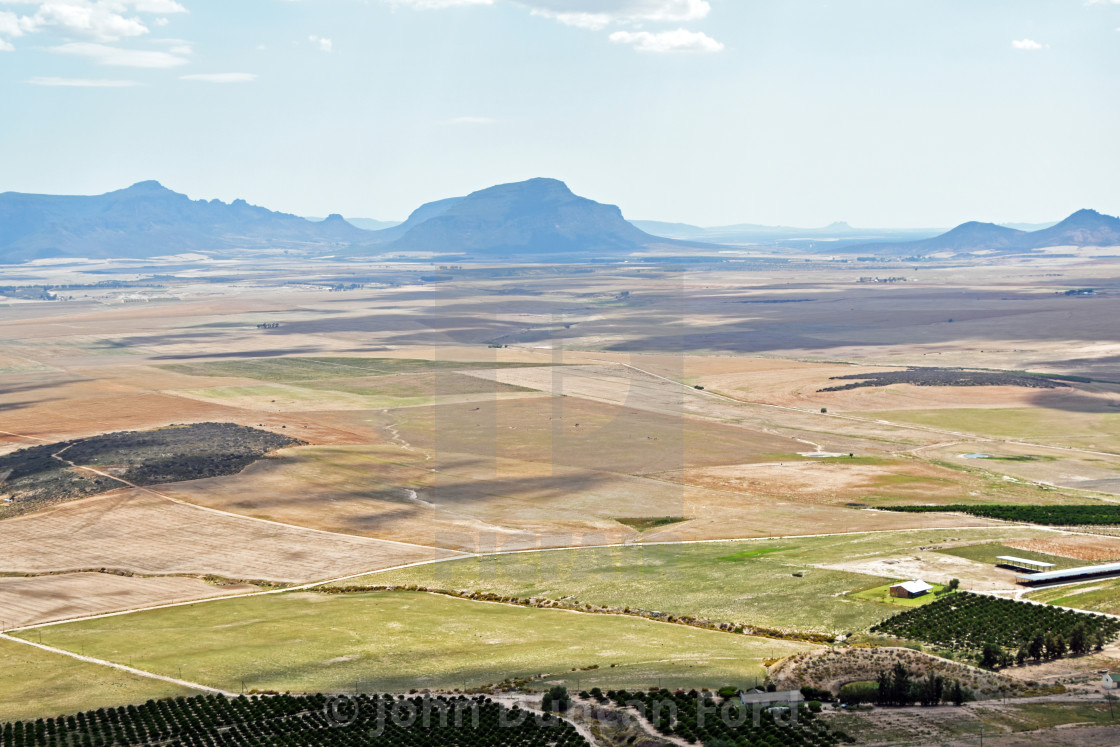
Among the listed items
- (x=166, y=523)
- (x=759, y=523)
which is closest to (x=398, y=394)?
(x=166, y=523)

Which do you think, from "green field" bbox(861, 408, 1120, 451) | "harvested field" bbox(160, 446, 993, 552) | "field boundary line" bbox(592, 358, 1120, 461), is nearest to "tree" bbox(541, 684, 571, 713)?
"harvested field" bbox(160, 446, 993, 552)

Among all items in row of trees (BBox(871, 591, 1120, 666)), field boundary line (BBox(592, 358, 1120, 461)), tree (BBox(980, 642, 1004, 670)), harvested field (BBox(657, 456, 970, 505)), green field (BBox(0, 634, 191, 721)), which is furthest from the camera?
field boundary line (BBox(592, 358, 1120, 461))

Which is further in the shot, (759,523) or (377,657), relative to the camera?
(759,523)

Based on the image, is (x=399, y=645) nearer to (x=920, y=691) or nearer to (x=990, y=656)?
(x=920, y=691)

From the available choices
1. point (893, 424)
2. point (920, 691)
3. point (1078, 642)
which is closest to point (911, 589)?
point (1078, 642)

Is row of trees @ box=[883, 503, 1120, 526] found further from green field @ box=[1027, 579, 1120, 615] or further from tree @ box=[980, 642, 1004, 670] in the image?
tree @ box=[980, 642, 1004, 670]

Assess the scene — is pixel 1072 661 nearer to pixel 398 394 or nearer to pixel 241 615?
pixel 241 615
